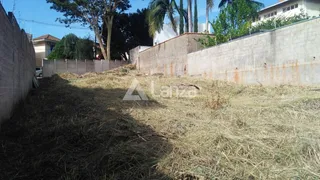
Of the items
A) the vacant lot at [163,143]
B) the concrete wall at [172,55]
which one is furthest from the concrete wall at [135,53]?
the vacant lot at [163,143]

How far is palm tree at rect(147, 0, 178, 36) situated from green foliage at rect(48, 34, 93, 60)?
6825mm

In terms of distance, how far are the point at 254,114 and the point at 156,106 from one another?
2.07 metres

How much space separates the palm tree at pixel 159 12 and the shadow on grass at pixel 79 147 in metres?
13.3

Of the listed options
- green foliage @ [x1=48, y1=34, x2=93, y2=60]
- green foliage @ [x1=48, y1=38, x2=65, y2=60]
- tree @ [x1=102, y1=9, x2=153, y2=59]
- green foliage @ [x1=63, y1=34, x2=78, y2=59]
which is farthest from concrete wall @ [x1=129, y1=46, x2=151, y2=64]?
green foliage @ [x1=48, y1=38, x2=65, y2=60]

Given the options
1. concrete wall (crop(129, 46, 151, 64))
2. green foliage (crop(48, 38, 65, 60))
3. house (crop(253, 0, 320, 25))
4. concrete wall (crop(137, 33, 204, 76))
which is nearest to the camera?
concrete wall (crop(137, 33, 204, 76))

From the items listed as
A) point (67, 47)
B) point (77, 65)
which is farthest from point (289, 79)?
point (67, 47)

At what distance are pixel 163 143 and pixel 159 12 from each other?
49.5 ft

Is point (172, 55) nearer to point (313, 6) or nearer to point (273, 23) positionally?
point (273, 23)

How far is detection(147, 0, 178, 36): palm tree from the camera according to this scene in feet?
54.7

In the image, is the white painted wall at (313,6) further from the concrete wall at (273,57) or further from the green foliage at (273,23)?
the concrete wall at (273,57)

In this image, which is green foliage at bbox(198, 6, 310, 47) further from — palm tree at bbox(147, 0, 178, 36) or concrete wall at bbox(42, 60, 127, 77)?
concrete wall at bbox(42, 60, 127, 77)

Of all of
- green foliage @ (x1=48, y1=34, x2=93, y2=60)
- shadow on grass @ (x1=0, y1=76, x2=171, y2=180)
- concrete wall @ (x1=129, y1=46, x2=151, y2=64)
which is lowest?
shadow on grass @ (x1=0, y1=76, x2=171, y2=180)

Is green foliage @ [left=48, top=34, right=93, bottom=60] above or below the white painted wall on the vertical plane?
below

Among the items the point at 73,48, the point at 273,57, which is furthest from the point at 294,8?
the point at 73,48
